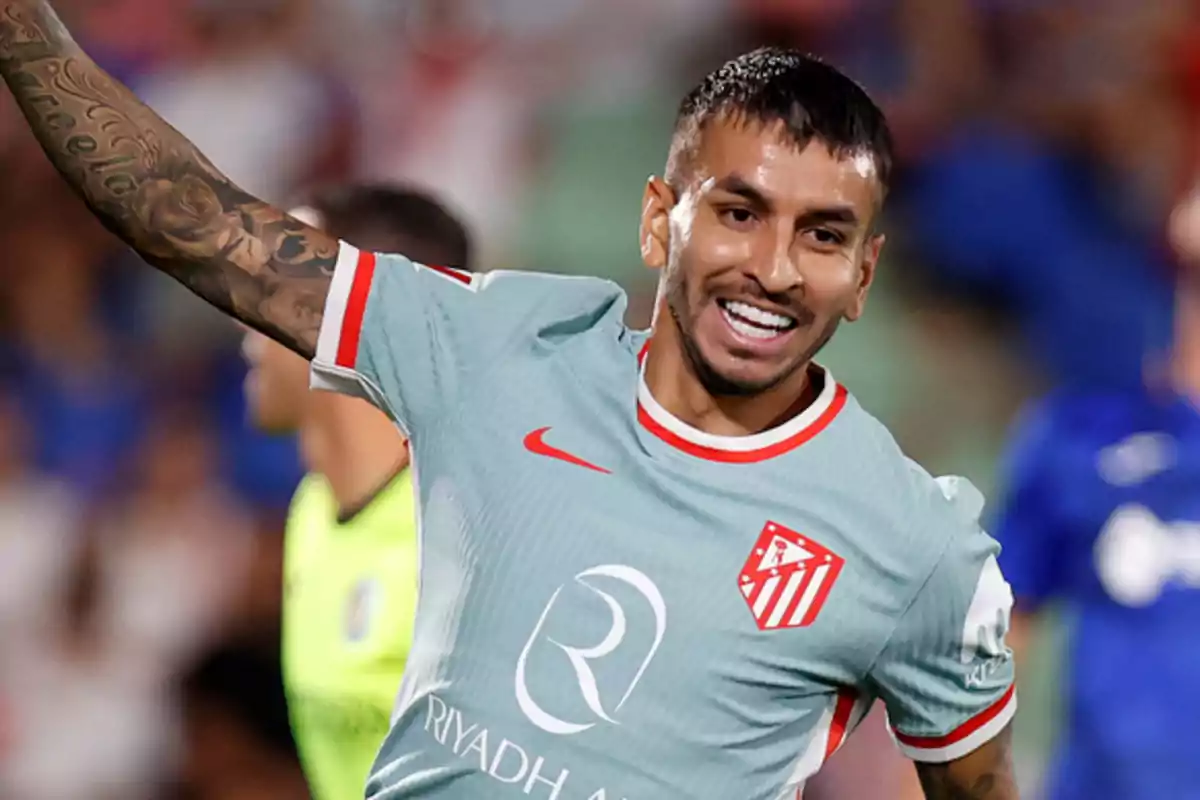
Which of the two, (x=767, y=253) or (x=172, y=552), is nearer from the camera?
Answer: (x=767, y=253)

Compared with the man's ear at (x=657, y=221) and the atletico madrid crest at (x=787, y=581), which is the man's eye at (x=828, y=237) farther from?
the atletico madrid crest at (x=787, y=581)

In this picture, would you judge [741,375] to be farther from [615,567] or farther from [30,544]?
[30,544]

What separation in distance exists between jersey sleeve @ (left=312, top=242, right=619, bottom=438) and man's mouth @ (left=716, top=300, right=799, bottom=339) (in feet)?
0.75

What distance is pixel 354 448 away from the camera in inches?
132

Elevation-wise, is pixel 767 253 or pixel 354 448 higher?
pixel 767 253

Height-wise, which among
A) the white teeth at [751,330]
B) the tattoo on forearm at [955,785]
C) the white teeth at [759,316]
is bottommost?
the tattoo on forearm at [955,785]

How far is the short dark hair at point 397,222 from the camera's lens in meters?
3.47

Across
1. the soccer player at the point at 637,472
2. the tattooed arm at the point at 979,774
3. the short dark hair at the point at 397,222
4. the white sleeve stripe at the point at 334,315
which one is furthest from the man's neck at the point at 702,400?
the short dark hair at the point at 397,222

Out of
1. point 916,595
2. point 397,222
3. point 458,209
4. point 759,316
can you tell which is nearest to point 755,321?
point 759,316

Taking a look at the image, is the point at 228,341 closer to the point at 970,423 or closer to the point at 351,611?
the point at 970,423

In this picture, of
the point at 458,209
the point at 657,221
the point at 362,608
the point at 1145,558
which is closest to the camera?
the point at 657,221

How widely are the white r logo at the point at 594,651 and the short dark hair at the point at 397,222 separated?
4.29ft

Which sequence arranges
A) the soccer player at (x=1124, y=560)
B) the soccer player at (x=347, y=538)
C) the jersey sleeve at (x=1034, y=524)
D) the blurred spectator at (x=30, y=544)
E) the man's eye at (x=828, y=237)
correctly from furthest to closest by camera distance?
the blurred spectator at (x=30, y=544) < the jersey sleeve at (x=1034, y=524) < the soccer player at (x=1124, y=560) < the soccer player at (x=347, y=538) < the man's eye at (x=828, y=237)

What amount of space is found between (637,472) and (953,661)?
46cm
